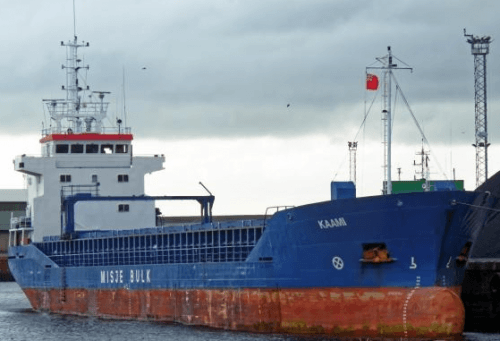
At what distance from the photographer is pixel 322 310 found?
108 ft

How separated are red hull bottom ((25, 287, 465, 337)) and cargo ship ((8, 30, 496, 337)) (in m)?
0.03

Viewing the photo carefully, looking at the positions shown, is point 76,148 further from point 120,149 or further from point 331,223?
point 331,223

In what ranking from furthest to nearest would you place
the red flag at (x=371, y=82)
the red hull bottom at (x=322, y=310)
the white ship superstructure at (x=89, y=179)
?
the white ship superstructure at (x=89, y=179) → the red flag at (x=371, y=82) → the red hull bottom at (x=322, y=310)

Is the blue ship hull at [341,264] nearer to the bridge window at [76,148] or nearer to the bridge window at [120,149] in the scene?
the bridge window at [120,149]

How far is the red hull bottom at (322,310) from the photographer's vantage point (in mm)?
31047

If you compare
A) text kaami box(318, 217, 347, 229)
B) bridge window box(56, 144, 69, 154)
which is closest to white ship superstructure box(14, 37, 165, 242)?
bridge window box(56, 144, 69, 154)

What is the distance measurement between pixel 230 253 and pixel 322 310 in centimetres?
566

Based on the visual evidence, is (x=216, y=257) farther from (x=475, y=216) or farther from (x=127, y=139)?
(x=127, y=139)

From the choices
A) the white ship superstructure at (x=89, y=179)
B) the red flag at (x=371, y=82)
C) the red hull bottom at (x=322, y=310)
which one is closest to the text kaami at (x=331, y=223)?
the red hull bottom at (x=322, y=310)

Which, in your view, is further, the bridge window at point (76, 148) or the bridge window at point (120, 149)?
the bridge window at point (120, 149)

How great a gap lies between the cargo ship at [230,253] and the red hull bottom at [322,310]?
34mm

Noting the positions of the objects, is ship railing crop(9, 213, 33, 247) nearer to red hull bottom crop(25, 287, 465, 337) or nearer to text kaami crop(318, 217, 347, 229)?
red hull bottom crop(25, 287, 465, 337)

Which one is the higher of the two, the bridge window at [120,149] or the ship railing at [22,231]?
the bridge window at [120,149]

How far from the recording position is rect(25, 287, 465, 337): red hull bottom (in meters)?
31.0
